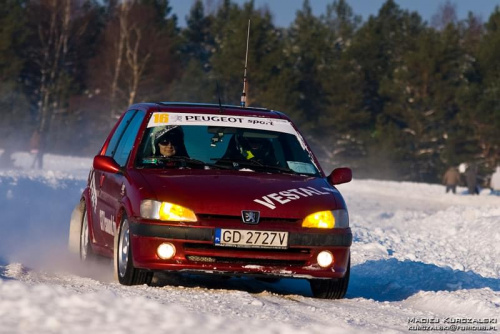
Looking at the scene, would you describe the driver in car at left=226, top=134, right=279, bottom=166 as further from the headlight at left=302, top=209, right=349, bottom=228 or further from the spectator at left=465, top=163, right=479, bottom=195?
the spectator at left=465, top=163, right=479, bottom=195

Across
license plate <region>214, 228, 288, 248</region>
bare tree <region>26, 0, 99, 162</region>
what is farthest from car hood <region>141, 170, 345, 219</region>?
bare tree <region>26, 0, 99, 162</region>

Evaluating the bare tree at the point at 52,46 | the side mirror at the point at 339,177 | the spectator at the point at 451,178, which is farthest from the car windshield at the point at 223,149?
the bare tree at the point at 52,46

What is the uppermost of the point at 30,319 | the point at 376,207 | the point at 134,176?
the point at 134,176

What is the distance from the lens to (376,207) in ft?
114

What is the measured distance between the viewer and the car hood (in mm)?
7596

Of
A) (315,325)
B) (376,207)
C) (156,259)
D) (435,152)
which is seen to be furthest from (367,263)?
(435,152)

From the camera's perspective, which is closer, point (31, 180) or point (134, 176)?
point (134, 176)

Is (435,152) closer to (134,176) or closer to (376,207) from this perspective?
(376,207)

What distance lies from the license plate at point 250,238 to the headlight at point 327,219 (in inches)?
8.2

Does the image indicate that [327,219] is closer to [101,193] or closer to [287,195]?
[287,195]

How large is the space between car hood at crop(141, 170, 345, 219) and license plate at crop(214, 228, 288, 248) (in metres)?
0.12

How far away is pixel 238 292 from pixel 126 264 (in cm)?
86

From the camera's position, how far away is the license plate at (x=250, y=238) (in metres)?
7.55

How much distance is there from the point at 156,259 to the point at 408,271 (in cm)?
407
